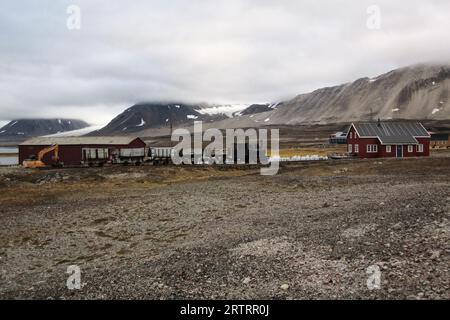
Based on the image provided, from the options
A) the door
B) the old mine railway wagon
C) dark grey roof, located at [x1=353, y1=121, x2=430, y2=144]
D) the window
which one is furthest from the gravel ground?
the door

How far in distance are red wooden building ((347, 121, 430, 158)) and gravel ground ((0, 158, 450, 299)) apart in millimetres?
32226

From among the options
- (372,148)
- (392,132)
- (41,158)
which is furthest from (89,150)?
(392,132)

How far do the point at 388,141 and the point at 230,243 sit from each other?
2103 inches

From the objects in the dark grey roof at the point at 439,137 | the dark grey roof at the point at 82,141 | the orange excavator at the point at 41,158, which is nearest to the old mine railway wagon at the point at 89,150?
the dark grey roof at the point at 82,141

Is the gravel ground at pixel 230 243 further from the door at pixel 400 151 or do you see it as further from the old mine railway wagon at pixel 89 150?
the door at pixel 400 151

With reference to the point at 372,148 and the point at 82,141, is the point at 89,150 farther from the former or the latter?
the point at 372,148

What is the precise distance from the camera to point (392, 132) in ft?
210

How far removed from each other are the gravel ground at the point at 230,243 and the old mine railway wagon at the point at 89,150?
24.3 metres

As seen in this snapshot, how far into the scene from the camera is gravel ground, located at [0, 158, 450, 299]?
429 inches

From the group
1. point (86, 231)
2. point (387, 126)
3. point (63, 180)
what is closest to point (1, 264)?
point (86, 231)

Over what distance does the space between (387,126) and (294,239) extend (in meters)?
56.3

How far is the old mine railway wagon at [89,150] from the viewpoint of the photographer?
183 feet
